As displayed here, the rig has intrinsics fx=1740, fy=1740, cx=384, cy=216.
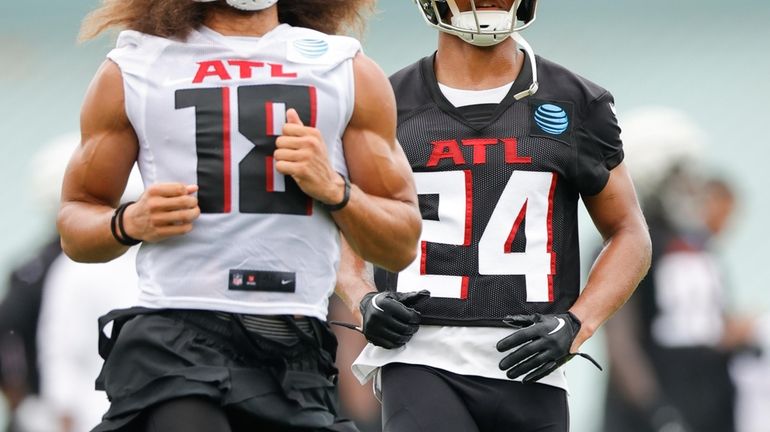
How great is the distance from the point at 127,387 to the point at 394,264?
0.73 meters

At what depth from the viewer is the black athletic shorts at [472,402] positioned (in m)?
5.07

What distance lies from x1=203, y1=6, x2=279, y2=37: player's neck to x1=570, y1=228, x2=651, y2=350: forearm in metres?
1.50

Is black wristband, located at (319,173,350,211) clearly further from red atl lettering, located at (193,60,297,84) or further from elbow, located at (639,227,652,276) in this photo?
elbow, located at (639,227,652,276)

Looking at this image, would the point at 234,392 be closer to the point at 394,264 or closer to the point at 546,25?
the point at 394,264

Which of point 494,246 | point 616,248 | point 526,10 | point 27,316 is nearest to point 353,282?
point 494,246

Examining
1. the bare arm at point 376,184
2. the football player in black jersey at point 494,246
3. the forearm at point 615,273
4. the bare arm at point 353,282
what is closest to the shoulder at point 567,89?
the football player in black jersey at point 494,246

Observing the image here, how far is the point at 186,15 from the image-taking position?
425 centimetres

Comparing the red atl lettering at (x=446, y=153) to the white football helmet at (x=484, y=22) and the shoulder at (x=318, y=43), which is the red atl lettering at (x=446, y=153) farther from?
the shoulder at (x=318, y=43)

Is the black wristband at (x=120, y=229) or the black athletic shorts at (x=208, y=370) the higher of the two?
the black wristband at (x=120, y=229)

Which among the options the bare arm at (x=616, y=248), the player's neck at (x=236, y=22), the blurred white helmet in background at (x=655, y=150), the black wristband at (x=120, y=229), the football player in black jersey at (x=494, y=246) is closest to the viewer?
the black wristband at (x=120, y=229)

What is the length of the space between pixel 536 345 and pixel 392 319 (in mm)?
425

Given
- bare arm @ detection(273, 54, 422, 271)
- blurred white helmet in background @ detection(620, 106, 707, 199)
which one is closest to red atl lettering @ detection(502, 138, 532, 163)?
bare arm @ detection(273, 54, 422, 271)

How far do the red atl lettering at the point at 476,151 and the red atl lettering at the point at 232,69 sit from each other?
3.73 ft

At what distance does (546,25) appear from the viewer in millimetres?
12859
